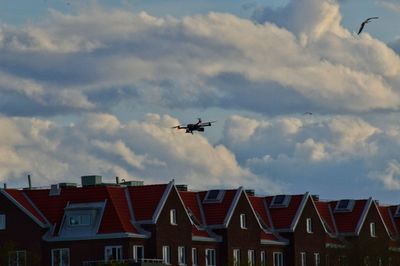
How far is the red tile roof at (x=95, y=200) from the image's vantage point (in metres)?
140

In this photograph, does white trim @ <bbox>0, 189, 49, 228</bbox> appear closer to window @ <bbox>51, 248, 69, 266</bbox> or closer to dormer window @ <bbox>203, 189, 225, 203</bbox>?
window @ <bbox>51, 248, 69, 266</bbox>

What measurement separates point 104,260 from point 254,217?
21.8 m

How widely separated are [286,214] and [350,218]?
513 inches

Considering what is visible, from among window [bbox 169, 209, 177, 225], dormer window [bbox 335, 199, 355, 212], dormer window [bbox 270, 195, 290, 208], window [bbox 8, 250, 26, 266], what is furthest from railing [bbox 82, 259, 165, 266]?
dormer window [bbox 335, 199, 355, 212]

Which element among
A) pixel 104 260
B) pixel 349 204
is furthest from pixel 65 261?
pixel 349 204

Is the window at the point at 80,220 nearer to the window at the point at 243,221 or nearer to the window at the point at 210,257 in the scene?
the window at the point at 210,257

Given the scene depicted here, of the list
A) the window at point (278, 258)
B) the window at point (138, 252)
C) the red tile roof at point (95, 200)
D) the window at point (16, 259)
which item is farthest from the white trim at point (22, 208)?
the window at point (278, 258)

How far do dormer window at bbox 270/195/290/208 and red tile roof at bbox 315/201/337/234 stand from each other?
776cm

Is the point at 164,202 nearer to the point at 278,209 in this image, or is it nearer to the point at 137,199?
the point at 137,199

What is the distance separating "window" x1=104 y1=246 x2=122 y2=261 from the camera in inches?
5482

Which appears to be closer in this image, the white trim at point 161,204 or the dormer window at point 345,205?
the white trim at point 161,204

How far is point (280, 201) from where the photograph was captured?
165 meters

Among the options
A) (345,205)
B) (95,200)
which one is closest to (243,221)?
(95,200)

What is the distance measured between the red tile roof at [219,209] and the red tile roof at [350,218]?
2247 cm
